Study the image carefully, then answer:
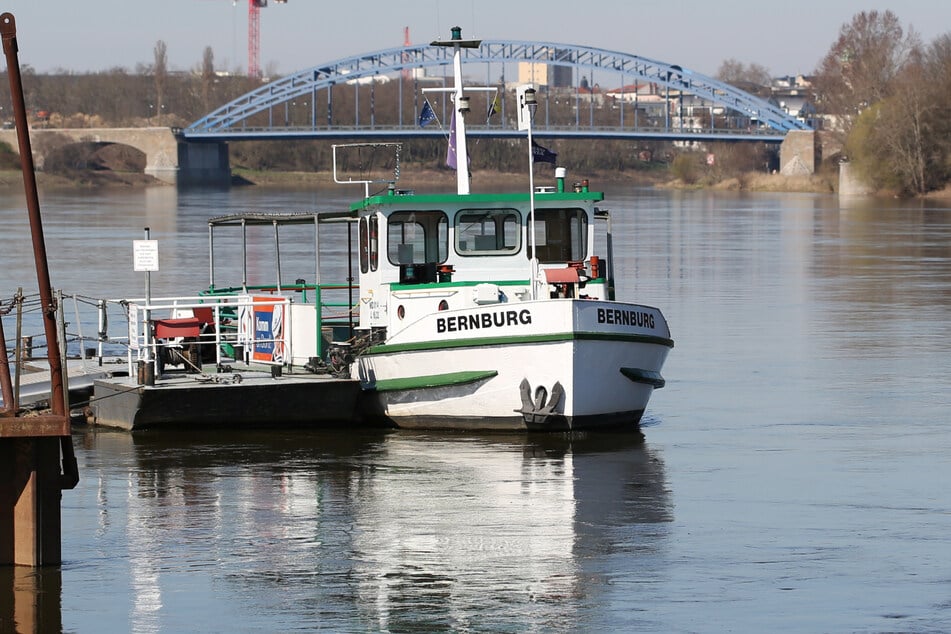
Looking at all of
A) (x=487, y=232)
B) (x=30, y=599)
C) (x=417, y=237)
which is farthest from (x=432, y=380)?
(x=30, y=599)

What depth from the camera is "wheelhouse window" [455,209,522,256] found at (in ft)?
58.5

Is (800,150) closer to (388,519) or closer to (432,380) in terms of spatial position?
(432,380)

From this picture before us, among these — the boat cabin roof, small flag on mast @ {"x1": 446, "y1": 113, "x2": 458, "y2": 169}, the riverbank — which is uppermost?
the riverbank

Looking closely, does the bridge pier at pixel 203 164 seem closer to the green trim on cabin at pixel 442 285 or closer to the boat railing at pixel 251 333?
the boat railing at pixel 251 333

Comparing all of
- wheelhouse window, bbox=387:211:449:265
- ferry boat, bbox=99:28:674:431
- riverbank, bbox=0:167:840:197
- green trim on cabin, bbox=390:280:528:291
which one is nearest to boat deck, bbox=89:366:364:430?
ferry boat, bbox=99:28:674:431

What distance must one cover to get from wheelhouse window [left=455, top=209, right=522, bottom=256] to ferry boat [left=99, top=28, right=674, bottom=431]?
2cm

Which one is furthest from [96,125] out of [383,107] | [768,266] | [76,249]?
[768,266]

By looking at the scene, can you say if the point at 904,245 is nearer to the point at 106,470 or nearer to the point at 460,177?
the point at 460,177

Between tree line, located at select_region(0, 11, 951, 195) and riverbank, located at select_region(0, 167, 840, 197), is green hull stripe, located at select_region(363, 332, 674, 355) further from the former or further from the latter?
riverbank, located at select_region(0, 167, 840, 197)

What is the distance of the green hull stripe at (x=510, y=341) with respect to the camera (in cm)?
1594

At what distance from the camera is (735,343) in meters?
26.1

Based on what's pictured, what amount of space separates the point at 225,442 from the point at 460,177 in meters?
4.60

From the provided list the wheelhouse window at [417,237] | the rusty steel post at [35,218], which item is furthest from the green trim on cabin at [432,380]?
the rusty steel post at [35,218]

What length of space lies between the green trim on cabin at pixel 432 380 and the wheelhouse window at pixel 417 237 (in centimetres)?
147
